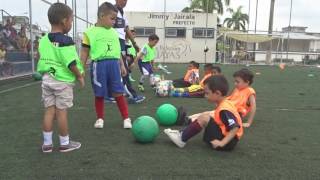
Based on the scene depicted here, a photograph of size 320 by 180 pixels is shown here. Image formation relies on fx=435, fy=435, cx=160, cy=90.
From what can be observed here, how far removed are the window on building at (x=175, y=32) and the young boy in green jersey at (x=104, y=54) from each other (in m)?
34.3

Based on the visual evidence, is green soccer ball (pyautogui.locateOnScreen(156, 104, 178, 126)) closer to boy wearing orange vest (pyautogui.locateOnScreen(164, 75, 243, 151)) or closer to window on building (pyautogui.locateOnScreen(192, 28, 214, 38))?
boy wearing orange vest (pyautogui.locateOnScreen(164, 75, 243, 151))

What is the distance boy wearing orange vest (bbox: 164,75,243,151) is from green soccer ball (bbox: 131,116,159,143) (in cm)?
21

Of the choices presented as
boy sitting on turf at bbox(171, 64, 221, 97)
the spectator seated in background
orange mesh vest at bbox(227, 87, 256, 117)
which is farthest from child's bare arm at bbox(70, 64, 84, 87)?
the spectator seated in background

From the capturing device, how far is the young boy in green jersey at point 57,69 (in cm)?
447

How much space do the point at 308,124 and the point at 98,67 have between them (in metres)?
3.19

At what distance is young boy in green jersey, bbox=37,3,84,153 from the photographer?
14.7 feet

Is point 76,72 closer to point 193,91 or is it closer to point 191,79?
point 193,91

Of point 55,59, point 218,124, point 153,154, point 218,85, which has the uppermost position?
point 55,59

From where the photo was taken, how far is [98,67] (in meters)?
5.76

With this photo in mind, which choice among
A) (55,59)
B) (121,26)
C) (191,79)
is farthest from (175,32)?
(55,59)

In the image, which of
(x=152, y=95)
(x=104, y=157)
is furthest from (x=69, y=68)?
(x=152, y=95)

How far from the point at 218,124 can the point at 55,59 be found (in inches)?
72.8

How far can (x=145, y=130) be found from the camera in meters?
4.88

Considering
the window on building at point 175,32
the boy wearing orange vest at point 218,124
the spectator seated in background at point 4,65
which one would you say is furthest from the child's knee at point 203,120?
the window on building at point 175,32
